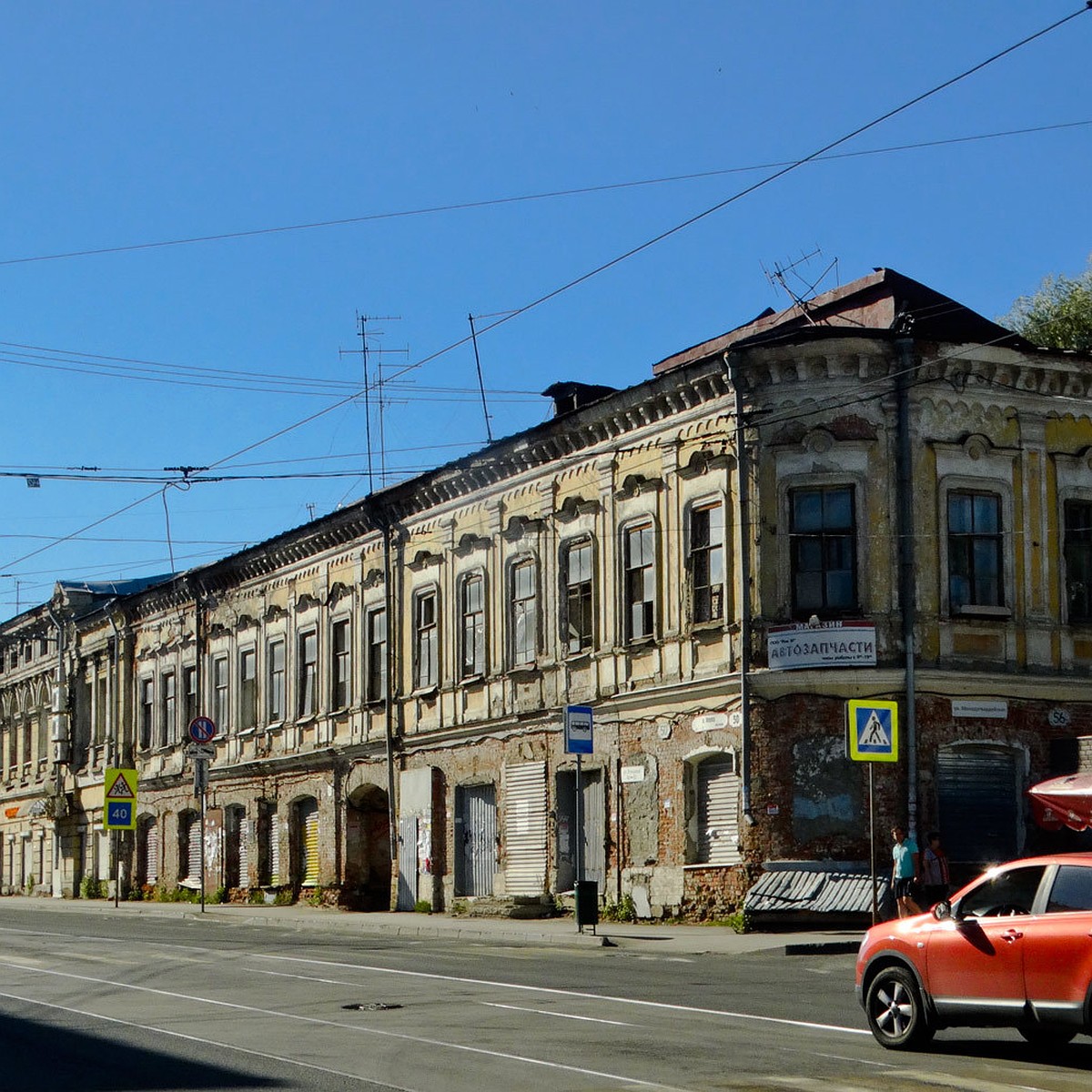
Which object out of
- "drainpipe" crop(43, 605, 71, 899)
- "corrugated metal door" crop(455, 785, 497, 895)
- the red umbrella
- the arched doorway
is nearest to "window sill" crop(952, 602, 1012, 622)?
the red umbrella

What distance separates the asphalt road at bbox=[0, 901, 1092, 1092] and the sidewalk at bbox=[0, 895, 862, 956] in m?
0.93

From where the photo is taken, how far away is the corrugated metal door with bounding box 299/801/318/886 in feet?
137

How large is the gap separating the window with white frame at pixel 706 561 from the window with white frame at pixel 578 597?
3134 millimetres

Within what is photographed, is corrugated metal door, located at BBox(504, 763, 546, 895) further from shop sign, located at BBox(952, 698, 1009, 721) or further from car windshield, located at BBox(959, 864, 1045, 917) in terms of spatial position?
car windshield, located at BBox(959, 864, 1045, 917)

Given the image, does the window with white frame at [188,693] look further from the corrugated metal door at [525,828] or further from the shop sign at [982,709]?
the shop sign at [982,709]

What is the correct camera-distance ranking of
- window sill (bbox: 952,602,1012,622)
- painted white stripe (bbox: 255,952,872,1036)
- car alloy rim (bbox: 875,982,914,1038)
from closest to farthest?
1. car alloy rim (bbox: 875,982,914,1038)
2. painted white stripe (bbox: 255,952,872,1036)
3. window sill (bbox: 952,602,1012,622)

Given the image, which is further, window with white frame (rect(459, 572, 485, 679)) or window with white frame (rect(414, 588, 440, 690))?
window with white frame (rect(414, 588, 440, 690))

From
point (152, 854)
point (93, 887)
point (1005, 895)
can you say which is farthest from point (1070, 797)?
point (93, 887)

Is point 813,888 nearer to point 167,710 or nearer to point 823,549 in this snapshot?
point 823,549

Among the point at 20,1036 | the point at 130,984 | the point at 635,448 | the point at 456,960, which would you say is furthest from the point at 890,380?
the point at 20,1036

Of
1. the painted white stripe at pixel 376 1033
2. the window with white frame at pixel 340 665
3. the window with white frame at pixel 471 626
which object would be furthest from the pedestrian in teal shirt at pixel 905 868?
the window with white frame at pixel 340 665

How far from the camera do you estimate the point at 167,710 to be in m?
50.4

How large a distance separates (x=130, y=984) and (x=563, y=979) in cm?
460

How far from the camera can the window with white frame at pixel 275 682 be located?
43.8 metres
